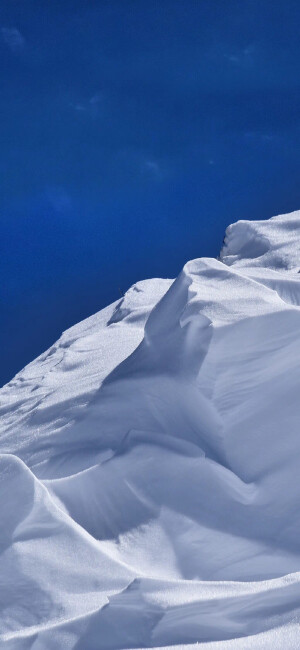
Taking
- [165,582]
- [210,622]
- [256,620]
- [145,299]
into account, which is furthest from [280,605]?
[145,299]

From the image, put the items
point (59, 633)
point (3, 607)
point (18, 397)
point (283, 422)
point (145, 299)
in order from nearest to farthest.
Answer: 1. point (59, 633)
2. point (3, 607)
3. point (283, 422)
4. point (18, 397)
5. point (145, 299)

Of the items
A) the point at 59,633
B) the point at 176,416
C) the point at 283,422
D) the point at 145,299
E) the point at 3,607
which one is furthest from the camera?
the point at 145,299

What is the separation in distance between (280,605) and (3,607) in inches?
30.2

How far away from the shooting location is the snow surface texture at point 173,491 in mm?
1760

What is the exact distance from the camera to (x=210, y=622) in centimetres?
172

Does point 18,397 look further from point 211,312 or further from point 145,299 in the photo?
point 211,312

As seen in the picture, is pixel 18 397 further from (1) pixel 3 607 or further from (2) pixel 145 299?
(1) pixel 3 607

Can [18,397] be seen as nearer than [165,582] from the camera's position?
No

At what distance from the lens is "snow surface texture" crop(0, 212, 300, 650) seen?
176 cm

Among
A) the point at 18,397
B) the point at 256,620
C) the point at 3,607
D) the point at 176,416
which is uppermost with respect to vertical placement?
the point at 18,397

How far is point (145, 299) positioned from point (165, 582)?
3214 mm

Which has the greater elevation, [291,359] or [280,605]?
[291,359]

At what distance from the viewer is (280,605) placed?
167 centimetres

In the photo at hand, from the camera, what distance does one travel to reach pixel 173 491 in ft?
7.85
